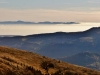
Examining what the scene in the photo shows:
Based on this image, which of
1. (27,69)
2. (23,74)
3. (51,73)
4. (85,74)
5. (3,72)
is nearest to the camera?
(3,72)

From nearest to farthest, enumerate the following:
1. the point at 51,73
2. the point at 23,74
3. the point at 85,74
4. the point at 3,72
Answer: the point at 3,72 < the point at 23,74 < the point at 51,73 < the point at 85,74

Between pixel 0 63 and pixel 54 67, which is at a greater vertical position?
pixel 0 63

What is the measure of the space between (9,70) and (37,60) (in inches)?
1015

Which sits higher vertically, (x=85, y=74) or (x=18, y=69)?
(x=18, y=69)

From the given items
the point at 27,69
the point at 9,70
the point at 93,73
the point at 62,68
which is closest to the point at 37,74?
the point at 27,69

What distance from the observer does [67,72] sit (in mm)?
70312

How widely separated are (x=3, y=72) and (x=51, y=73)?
58.9ft

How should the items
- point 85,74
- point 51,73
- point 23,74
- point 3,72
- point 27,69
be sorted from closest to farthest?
point 3,72 → point 23,74 → point 27,69 → point 51,73 → point 85,74

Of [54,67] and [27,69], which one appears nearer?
[27,69]

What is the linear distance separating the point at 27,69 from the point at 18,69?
2943 millimetres

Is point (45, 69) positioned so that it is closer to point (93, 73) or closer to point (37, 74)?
point (37, 74)

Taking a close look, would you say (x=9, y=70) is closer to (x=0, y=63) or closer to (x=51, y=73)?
(x=0, y=63)

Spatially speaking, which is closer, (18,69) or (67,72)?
(18,69)

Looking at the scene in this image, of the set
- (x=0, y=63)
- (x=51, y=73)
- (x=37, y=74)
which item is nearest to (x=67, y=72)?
(x=51, y=73)
